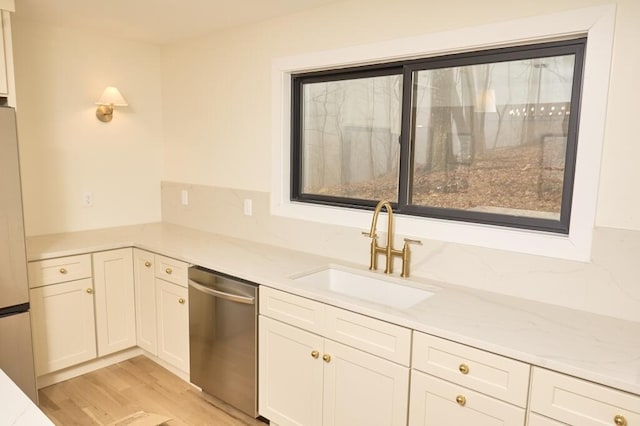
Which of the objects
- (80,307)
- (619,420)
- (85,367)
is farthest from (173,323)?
(619,420)

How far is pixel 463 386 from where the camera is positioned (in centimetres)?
167

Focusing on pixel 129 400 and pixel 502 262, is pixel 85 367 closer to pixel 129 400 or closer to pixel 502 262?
pixel 129 400

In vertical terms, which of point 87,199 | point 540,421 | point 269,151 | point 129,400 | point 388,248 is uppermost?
point 269,151

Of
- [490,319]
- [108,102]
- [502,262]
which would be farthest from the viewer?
[108,102]

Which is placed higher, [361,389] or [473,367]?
[473,367]

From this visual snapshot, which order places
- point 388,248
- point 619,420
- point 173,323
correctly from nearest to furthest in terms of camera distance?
point 619,420, point 388,248, point 173,323

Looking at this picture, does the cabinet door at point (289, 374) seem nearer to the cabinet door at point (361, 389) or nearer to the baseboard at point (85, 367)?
the cabinet door at point (361, 389)

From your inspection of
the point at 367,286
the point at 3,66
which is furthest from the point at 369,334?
the point at 3,66

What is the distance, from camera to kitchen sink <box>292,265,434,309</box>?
2287mm

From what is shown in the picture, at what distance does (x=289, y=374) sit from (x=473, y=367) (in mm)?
984

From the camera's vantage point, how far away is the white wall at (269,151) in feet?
5.86

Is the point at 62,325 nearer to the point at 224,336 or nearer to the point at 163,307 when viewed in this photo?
the point at 163,307

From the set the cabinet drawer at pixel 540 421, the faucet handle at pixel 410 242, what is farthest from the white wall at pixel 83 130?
the cabinet drawer at pixel 540 421

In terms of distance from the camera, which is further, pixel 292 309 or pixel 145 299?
pixel 145 299
